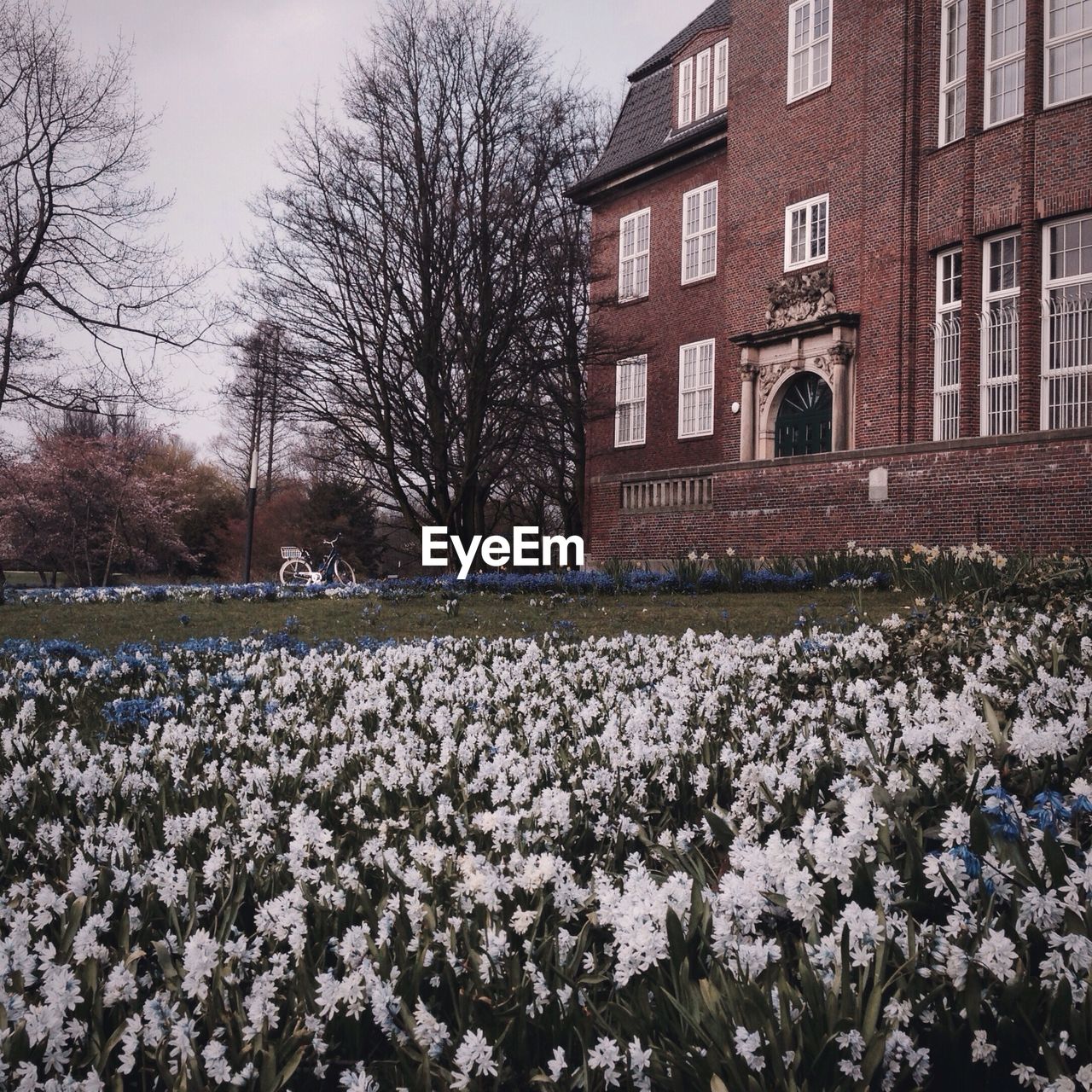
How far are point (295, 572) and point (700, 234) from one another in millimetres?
14325

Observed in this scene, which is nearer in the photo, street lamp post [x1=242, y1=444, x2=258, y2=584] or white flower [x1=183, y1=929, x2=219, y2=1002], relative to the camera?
white flower [x1=183, y1=929, x2=219, y2=1002]

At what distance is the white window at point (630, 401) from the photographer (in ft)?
92.7

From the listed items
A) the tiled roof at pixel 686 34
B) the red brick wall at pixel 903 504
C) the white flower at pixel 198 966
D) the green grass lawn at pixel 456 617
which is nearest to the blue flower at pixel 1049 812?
the white flower at pixel 198 966

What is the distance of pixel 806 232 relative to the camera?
906 inches

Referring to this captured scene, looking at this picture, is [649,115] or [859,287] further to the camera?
[649,115]

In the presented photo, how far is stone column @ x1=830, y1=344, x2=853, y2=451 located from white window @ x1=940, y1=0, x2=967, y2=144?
444 cm

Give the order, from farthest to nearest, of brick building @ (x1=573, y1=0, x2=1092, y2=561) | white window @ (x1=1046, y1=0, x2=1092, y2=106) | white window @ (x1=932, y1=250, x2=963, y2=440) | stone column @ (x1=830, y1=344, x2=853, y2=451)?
stone column @ (x1=830, y1=344, x2=853, y2=451) → white window @ (x1=932, y1=250, x2=963, y2=440) → white window @ (x1=1046, y1=0, x2=1092, y2=106) → brick building @ (x1=573, y1=0, x2=1092, y2=561)

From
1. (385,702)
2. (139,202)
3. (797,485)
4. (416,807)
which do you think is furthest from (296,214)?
(416,807)

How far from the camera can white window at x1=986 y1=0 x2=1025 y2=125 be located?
60.7ft

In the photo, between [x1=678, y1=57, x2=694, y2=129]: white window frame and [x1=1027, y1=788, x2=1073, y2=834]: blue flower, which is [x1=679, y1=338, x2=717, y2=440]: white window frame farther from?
[x1=1027, y1=788, x2=1073, y2=834]: blue flower

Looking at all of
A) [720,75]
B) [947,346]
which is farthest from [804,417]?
[720,75]

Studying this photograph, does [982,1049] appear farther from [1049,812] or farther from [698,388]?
[698,388]

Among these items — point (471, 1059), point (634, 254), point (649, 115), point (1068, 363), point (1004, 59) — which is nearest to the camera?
point (471, 1059)

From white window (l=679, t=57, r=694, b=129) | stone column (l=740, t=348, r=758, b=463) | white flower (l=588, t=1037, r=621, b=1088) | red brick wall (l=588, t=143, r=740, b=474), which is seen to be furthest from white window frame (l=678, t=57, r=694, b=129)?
white flower (l=588, t=1037, r=621, b=1088)
